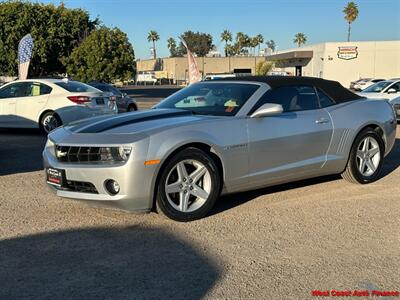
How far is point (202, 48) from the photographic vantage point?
154500mm

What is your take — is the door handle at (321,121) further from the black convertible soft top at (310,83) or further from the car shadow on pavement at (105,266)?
the car shadow on pavement at (105,266)

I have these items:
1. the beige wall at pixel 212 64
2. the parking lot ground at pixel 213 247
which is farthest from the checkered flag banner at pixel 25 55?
the beige wall at pixel 212 64

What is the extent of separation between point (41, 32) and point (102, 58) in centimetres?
395

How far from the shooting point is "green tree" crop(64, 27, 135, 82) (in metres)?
31.8

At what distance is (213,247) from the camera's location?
4.50m

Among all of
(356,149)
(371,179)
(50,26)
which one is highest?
(50,26)

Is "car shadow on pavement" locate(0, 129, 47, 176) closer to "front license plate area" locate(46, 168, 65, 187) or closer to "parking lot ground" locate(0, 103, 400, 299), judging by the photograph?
"parking lot ground" locate(0, 103, 400, 299)

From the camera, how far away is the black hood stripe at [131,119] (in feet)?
17.4

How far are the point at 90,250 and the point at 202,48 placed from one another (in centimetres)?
15328

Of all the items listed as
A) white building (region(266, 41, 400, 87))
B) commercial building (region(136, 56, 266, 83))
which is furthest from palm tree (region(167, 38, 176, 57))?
white building (region(266, 41, 400, 87))

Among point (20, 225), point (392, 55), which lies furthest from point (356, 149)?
point (392, 55)

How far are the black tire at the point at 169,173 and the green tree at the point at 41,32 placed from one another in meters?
28.0

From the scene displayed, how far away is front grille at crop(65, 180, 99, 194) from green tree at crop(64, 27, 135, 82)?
90.2 feet

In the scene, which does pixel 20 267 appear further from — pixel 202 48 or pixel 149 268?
pixel 202 48
